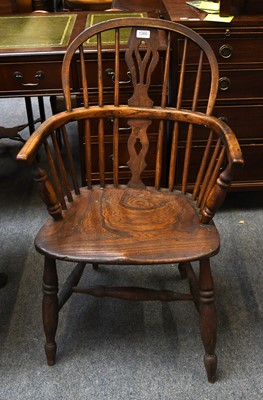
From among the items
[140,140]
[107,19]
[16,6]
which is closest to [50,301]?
[140,140]

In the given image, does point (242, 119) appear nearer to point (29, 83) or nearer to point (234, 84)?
point (234, 84)

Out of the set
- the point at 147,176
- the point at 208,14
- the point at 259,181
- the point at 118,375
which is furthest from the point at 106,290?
the point at 208,14

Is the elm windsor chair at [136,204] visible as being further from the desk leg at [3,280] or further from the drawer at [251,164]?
the drawer at [251,164]

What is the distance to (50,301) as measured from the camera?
4.69 ft

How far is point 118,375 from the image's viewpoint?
59.2 inches

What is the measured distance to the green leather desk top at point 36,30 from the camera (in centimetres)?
194

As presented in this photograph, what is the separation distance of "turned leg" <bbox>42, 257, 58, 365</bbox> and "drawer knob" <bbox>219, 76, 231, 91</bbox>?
1.12 metres

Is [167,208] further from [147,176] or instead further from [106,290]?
[147,176]

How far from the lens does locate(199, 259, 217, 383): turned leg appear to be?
53.1 inches

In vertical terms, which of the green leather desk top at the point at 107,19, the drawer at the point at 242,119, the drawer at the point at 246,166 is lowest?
the drawer at the point at 246,166

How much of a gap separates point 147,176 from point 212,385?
107 centimetres

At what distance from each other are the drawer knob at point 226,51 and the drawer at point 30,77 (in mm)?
698

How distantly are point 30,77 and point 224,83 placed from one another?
2.82ft

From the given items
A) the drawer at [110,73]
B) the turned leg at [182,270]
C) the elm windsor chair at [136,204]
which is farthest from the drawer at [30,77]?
the turned leg at [182,270]
